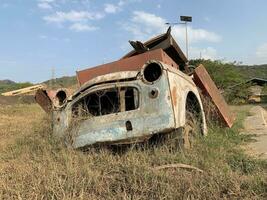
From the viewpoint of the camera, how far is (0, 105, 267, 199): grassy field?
4.29 m

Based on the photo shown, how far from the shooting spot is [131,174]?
4.80 m

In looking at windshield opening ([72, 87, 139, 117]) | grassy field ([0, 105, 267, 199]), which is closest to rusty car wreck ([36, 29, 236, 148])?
windshield opening ([72, 87, 139, 117])

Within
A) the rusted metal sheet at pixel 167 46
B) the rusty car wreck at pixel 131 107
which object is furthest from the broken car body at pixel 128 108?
the rusted metal sheet at pixel 167 46

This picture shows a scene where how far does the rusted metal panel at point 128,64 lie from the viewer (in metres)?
7.09

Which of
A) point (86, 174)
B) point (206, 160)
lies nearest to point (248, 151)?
point (206, 160)

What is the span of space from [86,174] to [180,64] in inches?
188

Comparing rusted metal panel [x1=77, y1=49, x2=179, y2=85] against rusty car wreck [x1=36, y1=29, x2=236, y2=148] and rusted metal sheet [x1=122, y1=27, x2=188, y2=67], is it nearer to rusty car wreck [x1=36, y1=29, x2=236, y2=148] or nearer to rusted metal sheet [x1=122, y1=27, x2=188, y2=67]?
rusty car wreck [x1=36, y1=29, x2=236, y2=148]

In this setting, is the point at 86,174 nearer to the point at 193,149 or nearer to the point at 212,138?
the point at 193,149

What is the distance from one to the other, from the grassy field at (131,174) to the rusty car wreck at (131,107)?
0.83 ft

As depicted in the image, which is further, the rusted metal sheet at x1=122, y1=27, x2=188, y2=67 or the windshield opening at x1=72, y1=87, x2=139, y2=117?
the rusted metal sheet at x1=122, y1=27, x2=188, y2=67

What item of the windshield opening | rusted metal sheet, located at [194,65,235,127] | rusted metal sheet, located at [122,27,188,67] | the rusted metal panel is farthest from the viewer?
rusted metal sheet, located at [194,65,235,127]

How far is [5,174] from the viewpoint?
5.40m

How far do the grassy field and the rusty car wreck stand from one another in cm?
25

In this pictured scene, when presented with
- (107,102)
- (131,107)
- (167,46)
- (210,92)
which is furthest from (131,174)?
(210,92)
